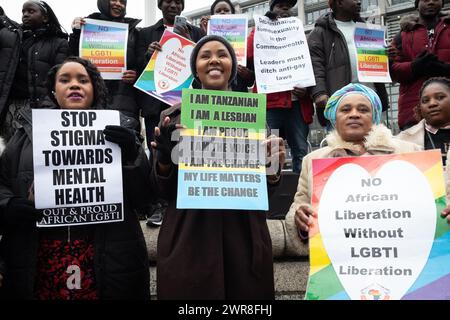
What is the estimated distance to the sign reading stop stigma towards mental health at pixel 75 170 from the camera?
218 cm

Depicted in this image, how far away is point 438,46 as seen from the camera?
4.23m

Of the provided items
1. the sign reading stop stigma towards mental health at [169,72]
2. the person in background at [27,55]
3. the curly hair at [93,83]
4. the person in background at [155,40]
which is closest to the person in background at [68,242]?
the curly hair at [93,83]

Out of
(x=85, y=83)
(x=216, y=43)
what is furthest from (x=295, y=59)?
(x=85, y=83)

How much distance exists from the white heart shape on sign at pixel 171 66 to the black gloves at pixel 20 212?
1.98 m

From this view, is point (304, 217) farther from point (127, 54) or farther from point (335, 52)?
point (127, 54)

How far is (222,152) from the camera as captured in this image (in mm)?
2088

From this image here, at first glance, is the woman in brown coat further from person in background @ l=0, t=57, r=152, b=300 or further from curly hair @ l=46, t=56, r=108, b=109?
curly hair @ l=46, t=56, r=108, b=109

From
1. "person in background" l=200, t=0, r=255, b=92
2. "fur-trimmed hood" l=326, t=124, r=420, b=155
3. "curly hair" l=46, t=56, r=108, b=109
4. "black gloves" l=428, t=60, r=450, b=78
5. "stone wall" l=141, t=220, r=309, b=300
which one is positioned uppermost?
"person in background" l=200, t=0, r=255, b=92

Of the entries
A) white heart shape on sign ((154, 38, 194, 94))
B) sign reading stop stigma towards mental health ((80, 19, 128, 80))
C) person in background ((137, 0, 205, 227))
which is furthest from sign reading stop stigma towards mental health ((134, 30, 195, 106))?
sign reading stop stigma towards mental health ((80, 19, 128, 80))

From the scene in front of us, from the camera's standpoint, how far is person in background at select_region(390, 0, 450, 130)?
4.09 metres

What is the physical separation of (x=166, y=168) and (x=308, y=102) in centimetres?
256

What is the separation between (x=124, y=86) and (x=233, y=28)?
4.38 ft

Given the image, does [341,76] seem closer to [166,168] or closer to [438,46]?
[438,46]

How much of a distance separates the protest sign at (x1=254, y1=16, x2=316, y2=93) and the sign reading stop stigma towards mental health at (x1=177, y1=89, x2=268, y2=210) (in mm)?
2050
